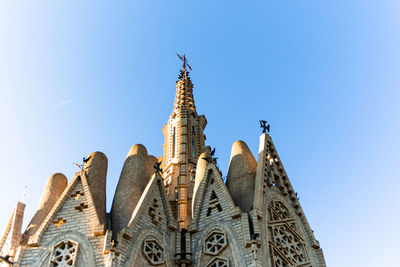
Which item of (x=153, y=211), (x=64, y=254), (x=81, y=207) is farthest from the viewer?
(x=153, y=211)

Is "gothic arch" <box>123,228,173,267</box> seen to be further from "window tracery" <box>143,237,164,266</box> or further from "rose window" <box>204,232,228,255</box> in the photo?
"rose window" <box>204,232,228,255</box>

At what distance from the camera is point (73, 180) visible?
1853 cm

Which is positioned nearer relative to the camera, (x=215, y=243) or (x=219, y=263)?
(x=219, y=263)

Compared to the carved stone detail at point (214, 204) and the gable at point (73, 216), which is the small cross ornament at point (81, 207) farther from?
the carved stone detail at point (214, 204)

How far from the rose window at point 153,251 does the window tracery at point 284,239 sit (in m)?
4.61

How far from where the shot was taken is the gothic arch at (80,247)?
15.6 m

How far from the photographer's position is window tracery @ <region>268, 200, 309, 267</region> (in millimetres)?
17500

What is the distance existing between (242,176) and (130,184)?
17.9ft

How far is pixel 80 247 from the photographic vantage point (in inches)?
628

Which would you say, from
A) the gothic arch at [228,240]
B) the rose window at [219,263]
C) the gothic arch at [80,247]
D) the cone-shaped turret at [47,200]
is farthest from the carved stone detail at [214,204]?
the cone-shaped turret at [47,200]

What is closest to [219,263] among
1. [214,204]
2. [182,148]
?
[214,204]

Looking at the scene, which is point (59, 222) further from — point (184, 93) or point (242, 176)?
point (184, 93)

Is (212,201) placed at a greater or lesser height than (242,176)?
lesser

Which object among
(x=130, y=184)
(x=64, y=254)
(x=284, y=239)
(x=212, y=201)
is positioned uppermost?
(x=130, y=184)
